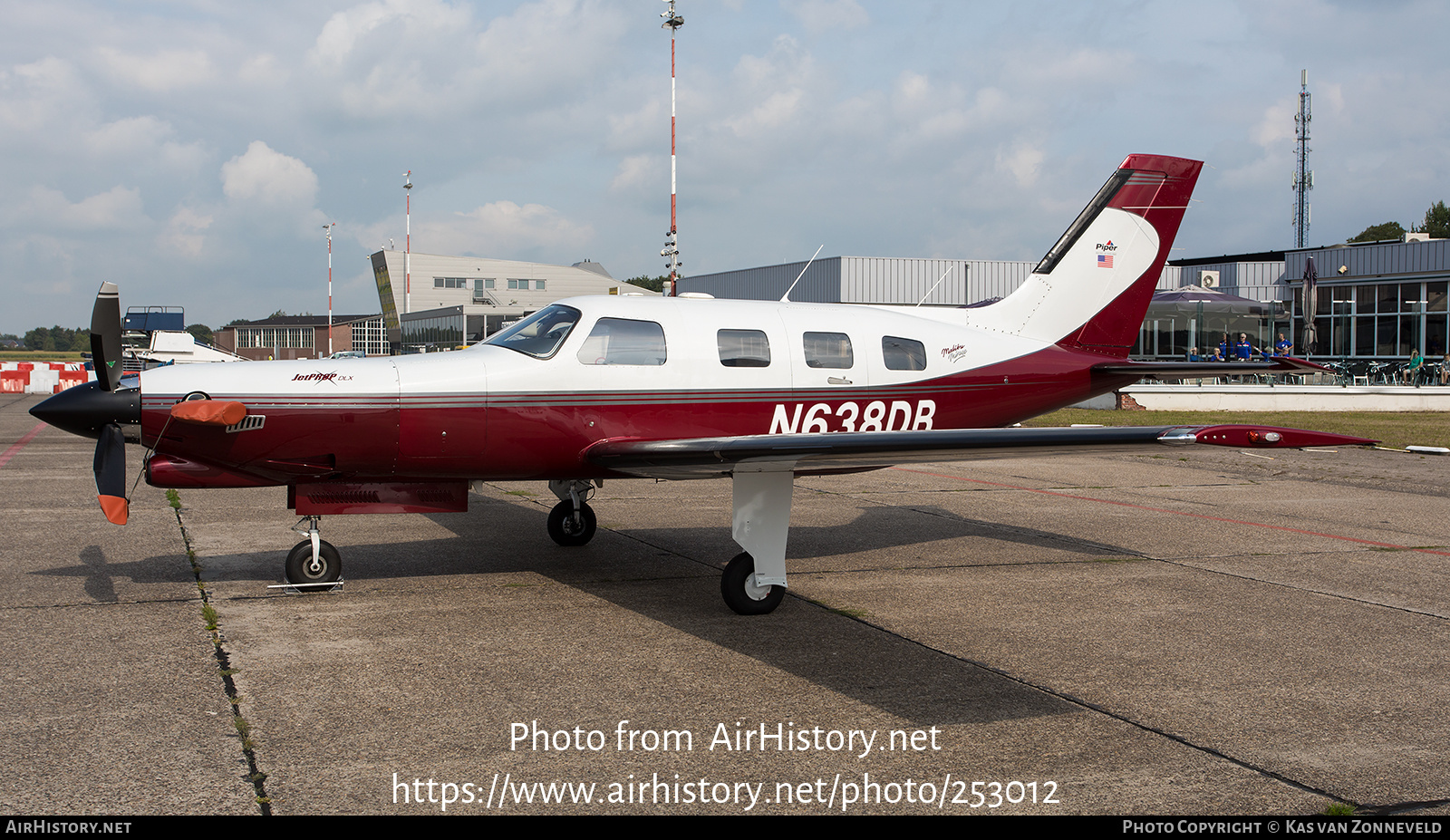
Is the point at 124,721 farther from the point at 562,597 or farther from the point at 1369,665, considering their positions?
the point at 1369,665

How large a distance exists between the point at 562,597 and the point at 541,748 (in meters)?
2.84

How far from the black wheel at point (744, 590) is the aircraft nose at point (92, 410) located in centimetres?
387

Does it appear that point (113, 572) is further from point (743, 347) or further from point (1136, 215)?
point (1136, 215)

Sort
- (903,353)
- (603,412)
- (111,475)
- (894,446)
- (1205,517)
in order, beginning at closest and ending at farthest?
(894,446)
(111,475)
(603,412)
(903,353)
(1205,517)

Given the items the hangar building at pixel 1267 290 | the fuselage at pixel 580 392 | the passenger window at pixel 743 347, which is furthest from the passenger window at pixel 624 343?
the hangar building at pixel 1267 290

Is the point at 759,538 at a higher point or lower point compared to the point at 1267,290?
lower

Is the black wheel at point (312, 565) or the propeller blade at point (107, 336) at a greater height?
the propeller blade at point (107, 336)

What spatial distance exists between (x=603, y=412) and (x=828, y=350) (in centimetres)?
189

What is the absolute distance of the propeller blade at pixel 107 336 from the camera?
20.9 ft

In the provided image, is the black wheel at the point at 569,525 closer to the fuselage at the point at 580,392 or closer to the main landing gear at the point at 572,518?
the main landing gear at the point at 572,518

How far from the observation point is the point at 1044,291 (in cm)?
950

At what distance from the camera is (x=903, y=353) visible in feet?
27.2

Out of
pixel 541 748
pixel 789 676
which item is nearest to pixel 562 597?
pixel 789 676

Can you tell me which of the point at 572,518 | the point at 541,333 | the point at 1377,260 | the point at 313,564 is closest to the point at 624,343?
the point at 541,333
